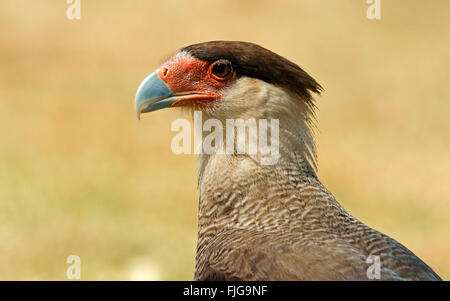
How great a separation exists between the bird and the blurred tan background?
11.7 ft

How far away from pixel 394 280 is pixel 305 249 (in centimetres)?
41

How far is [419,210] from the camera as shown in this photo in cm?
970

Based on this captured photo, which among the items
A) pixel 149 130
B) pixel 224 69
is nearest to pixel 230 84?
pixel 224 69

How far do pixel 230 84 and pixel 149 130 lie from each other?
25.5ft

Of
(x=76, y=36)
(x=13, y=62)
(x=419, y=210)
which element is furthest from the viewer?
(x=76, y=36)

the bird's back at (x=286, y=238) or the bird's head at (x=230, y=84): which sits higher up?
the bird's head at (x=230, y=84)

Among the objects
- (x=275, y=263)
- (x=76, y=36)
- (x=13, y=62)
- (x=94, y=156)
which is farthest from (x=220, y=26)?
(x=275, y=263)

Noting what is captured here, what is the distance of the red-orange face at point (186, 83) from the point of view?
386cm

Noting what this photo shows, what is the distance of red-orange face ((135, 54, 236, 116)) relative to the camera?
3.86 metres

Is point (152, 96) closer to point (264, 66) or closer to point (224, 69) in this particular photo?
point (224, 69)

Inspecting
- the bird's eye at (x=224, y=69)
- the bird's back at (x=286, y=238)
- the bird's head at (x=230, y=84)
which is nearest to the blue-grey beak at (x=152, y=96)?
the bird's head at (x=230, y=84)

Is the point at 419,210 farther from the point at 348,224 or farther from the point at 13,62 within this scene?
the point at 13,62

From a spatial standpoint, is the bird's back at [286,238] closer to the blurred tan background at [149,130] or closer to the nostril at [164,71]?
the nostril at [164,71]

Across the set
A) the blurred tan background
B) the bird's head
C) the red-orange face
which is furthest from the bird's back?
the blurred tan background
